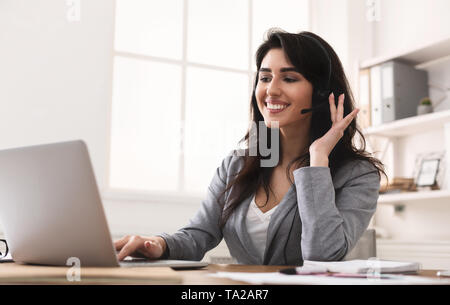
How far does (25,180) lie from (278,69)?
0.93 meters

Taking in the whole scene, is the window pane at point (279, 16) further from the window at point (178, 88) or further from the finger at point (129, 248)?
the finger at point (129, 248)

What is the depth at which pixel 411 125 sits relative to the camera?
2564 mm

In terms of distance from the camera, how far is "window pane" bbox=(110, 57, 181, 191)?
2.75m

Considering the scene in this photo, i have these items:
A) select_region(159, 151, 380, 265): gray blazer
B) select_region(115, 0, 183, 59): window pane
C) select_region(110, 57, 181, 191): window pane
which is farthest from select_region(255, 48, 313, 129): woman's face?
select_region(115, 0, 183, 59): window pane

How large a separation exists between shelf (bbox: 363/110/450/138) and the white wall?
1.41 meters

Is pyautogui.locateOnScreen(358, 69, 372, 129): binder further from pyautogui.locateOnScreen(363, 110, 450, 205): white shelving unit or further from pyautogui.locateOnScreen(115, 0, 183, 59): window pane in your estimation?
pyautogui.locateOnScreen(115, 0, 183, 59): window pane

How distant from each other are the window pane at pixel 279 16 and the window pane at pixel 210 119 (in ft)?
1.04

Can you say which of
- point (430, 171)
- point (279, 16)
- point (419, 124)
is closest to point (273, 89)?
point (419, 124)

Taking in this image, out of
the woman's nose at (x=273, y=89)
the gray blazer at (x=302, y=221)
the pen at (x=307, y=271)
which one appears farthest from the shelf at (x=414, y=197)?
the pen at (x=307, y=271)

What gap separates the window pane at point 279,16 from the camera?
127 inches

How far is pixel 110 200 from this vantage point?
8.43ft

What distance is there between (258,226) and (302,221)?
23cm

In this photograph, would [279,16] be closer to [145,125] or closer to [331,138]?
[145,125]
